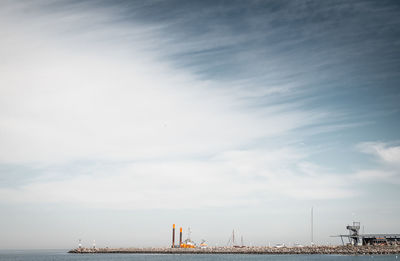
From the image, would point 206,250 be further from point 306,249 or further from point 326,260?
point 326,260

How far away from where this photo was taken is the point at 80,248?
177250 millimetres

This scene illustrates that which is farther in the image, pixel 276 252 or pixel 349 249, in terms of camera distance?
pixel 276 252

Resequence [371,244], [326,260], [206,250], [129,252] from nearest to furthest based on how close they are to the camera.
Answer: [326,260] < [371,244] < [206,250] < [129,252]

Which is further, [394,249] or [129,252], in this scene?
[129,252]

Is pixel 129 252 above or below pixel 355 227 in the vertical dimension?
below

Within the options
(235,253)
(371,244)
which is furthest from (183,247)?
(371,244)

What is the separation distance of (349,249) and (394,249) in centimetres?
1243

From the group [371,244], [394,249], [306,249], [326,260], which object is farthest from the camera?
[306,249]

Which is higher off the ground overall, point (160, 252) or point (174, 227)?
point (174, 227)

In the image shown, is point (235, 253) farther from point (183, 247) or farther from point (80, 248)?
point (80, 248)

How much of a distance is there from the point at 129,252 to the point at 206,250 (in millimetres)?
33442

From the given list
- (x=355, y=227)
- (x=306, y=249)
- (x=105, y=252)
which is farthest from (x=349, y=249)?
(x=105, y=252)

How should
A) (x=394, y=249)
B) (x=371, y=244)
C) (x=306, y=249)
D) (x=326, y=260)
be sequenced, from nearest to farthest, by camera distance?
(x=326, y=260), (x=394, y=249), (x=371, y=244), (x=306, y=249)

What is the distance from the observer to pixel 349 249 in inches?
4892
